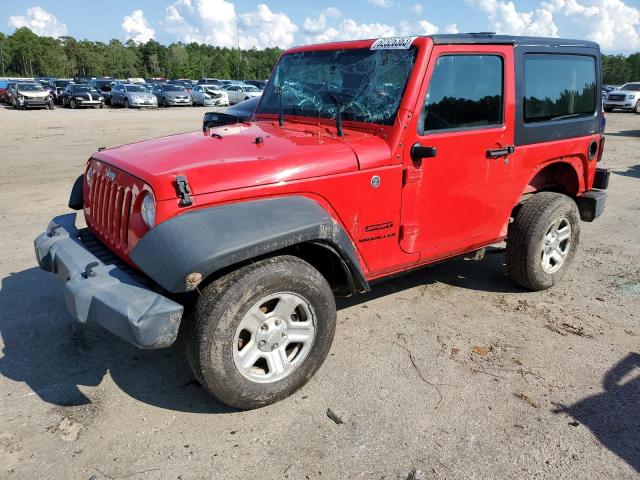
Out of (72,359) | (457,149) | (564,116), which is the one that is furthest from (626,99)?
(72,359)

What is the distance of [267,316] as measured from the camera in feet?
9.46

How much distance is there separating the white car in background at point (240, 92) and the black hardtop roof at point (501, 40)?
101 ft

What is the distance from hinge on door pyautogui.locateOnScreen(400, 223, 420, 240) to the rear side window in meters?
1.33

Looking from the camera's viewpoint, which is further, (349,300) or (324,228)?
(349,300)

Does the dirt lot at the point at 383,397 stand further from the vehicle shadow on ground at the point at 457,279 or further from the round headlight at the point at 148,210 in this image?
the round headlight at the point at 148,210

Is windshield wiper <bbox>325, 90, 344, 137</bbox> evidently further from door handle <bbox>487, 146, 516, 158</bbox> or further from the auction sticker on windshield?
door handle <bbox>487, 146, 516, 158</bbox>

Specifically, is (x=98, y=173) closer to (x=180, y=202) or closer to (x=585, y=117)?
(x=180, y=202)

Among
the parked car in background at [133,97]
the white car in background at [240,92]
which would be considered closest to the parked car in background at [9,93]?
the parked car in background at [133,97]

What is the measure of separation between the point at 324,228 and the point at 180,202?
77 cm

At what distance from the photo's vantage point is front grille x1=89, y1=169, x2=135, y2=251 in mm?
3027

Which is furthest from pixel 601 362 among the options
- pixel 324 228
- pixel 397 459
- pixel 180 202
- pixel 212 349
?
pixel 180 202

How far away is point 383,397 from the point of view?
3.14 metres

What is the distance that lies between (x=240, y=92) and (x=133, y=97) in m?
7.23

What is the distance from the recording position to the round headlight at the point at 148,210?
2.72 m
